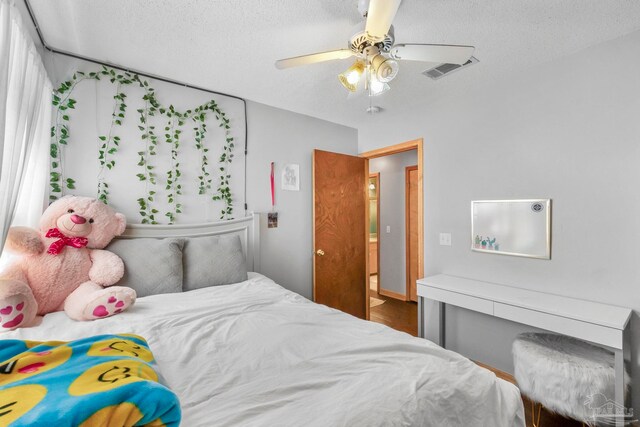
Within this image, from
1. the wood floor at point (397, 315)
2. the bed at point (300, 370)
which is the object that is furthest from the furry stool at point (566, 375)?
the bed at point (300, 370)

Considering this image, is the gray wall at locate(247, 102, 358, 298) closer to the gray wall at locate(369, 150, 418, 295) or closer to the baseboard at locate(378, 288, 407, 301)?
the gray wall at locate(369, 150, 418, 295)

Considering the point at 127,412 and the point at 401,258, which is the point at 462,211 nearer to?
the point at 401,258

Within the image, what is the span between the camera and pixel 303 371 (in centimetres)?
99

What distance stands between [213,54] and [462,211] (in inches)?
94.0

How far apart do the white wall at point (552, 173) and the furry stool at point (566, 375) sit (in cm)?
35

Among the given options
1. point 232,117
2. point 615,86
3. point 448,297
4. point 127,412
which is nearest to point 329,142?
point 232,117

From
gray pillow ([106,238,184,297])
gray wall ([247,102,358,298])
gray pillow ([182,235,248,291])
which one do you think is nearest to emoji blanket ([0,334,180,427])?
gray pillow ([106,238,184,297])

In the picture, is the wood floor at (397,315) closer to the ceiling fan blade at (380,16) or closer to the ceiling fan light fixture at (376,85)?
the ceiling fan light fixture at (376,85)

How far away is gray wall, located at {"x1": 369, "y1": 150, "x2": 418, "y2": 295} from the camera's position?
434 cm

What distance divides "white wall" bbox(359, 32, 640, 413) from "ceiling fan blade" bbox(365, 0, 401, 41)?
5.33 feet

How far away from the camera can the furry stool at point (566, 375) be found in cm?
157

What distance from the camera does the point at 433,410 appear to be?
2.98 ft

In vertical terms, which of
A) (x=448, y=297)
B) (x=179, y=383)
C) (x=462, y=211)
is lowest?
(x=448, y=297)

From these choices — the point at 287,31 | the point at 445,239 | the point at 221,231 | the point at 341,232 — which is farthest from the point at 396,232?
the point at 287,31
